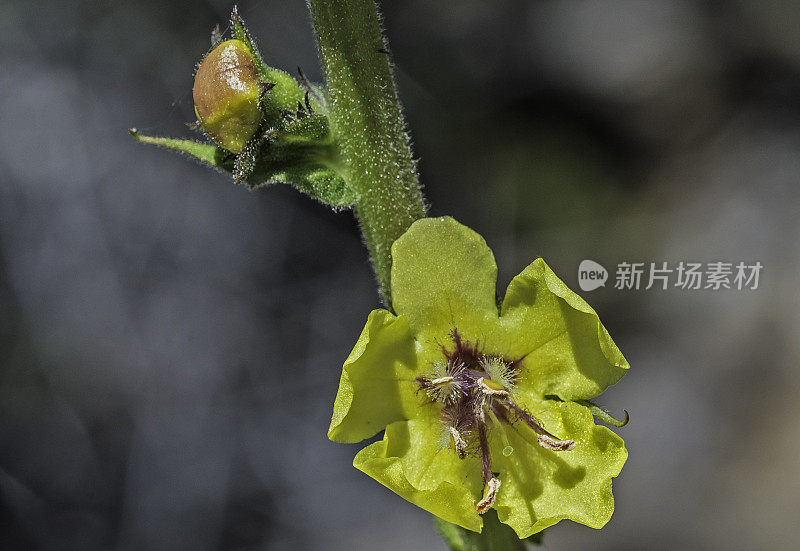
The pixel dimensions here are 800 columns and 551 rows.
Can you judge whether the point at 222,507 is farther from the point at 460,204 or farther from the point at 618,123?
the point at 618,123

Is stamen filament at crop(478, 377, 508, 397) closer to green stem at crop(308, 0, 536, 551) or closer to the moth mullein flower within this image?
the moth mullein flower

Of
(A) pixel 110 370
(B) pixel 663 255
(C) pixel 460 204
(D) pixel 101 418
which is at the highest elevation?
(C) pixel 460 204

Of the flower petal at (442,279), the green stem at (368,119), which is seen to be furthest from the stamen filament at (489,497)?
the green stem at (368,119)

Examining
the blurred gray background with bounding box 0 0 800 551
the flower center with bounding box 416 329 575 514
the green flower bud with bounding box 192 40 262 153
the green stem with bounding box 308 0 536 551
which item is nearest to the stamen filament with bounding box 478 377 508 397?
the flower center with bounding box 416 329 575 514

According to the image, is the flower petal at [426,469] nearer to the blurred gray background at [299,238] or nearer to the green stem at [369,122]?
the green stem at [369,122]

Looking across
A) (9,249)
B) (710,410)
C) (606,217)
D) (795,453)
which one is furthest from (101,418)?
(795,453)

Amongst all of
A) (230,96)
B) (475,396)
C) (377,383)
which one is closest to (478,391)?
(475,396)
